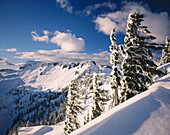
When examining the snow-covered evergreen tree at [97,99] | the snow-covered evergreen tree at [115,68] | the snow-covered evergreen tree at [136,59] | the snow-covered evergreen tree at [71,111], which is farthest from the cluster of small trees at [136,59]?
the snow-covered evergreen tree at [71,111]

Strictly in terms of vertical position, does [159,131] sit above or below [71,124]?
above

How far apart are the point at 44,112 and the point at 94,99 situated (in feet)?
536

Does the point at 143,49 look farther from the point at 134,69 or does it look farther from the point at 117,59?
the point at 117,59

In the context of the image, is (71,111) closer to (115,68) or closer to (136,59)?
(115,68)

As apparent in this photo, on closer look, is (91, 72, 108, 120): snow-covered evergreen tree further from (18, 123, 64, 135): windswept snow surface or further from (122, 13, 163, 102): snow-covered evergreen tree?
(18, 123, 64, 135): windswept snow surface

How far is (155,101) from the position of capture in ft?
13.2

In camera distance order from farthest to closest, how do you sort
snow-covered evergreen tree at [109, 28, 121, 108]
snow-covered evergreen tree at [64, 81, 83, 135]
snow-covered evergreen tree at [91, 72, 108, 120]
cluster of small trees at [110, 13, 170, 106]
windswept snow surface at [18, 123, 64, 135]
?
windswept snow surface at [18, 123, 64, 135] < snow-covered evergreen tree at [64, 81, 83, 135] < snow-covered evergreen tree at [91, 72, 108, 120] < snow-covered evergreen tree at [109, 28, 121, 108] < cluster of small trees at [110, 13, 170, 106]

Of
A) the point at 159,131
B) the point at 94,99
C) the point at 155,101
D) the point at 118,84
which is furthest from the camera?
the point at 94,99

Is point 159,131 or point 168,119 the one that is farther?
point 168,119

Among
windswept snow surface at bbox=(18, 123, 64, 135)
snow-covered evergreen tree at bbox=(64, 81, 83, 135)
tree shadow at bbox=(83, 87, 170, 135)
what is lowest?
windswept snow surface at bbox=(18, 123, 64, 135)

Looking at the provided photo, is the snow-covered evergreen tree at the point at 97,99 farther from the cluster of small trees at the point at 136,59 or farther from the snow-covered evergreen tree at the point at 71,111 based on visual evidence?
the cluster of small trees at the point at 136,59

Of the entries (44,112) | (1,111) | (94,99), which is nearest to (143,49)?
(94,99)

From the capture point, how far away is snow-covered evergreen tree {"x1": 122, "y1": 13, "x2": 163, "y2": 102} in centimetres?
1034

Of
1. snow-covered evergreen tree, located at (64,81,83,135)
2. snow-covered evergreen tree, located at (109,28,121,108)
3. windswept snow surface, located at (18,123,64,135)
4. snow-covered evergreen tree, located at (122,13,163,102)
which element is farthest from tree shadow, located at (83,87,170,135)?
windswept snow surface, located at (18,123,64,135)
